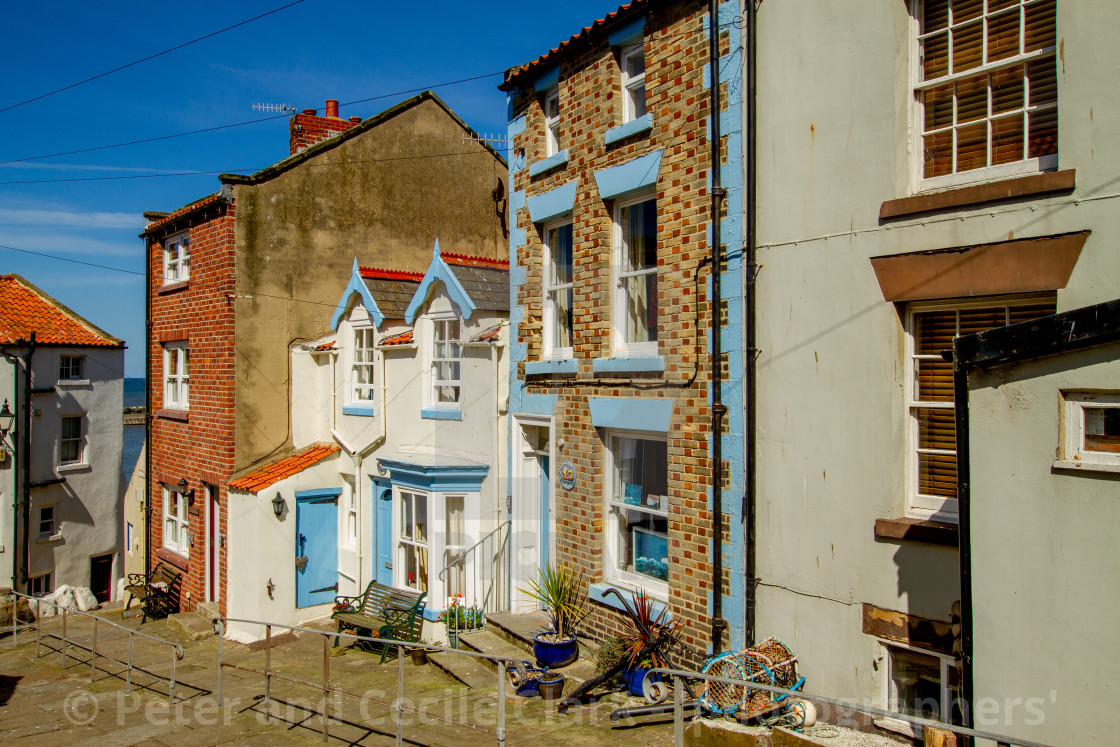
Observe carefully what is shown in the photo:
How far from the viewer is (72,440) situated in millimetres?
24781

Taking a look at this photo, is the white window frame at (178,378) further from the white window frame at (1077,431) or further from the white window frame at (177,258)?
the white window frame at (1077,431)

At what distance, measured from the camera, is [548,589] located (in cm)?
1025

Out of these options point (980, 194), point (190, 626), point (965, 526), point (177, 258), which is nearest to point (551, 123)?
point (980, 194)

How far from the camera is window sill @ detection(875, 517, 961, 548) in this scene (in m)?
6.46

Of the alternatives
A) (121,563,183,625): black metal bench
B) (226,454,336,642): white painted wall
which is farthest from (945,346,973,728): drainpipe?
(121,563,183,625): black metal bench

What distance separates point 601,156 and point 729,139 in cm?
220

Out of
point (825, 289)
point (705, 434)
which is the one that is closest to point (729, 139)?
point (825, 289)

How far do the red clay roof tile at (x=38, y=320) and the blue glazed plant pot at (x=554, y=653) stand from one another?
19.7 meters

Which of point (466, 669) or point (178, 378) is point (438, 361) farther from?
point (178, 378)

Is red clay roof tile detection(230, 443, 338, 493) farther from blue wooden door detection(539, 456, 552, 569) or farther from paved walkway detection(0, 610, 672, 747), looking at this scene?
blue wooden door detection(539, 456, 552, 569)

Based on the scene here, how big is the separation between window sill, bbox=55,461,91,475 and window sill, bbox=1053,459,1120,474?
86.1 ft

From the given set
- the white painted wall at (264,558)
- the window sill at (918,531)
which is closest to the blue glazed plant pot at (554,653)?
the window sill at (918,531)

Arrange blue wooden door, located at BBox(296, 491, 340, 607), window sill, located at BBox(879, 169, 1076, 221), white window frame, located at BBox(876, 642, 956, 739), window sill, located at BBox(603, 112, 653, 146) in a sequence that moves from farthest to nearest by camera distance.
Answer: blue wooden door, located at BBox(296, 491, 340, 607), window sill, located at BBox(603, 112, 653, 146), white window frame, located at BBox(876, 642, 956, 739), window sill, located at BBox(879, 169, 1076, 221)

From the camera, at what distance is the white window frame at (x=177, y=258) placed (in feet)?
59.0
